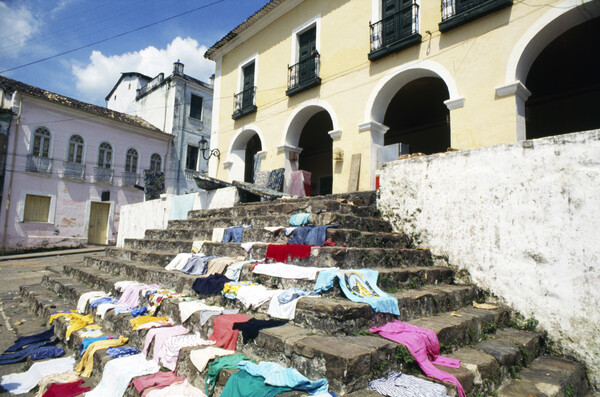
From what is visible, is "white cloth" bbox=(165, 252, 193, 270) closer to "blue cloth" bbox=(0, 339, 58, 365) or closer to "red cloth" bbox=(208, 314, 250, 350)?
"blue cloth" bbox=(0, 339, 58, 365)

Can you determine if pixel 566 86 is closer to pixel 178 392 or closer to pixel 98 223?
pixel 178 392

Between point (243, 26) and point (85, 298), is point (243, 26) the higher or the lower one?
the higher one

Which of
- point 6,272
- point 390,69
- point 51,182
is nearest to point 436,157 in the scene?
point 390,69

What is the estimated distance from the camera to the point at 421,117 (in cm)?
1152

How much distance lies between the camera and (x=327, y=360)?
243 centimetres

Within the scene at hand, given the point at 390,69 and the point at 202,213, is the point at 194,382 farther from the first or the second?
the point at 390,69

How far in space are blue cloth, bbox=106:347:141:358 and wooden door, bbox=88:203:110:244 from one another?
17.0 m

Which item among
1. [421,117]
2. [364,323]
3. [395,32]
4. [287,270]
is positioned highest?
[395,32]

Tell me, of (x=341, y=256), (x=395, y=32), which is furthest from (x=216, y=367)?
(x=395, y=32)

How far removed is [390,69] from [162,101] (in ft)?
58.7

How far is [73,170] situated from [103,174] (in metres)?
1.44

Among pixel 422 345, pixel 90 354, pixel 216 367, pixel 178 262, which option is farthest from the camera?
pixel 178 262

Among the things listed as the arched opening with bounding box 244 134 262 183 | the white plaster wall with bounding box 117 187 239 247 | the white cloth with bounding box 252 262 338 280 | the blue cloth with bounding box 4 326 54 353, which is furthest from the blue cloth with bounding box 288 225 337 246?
the arched opening with bounding box 244 134 262 183

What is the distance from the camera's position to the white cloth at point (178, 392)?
2690 millimetres
